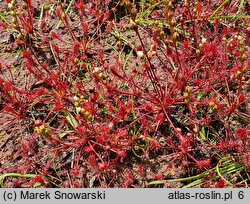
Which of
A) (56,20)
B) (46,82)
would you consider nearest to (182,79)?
(46,82)

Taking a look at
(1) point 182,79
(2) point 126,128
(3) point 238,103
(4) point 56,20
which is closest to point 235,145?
(3) point 238,103

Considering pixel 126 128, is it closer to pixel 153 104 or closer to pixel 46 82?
pixel 153 104

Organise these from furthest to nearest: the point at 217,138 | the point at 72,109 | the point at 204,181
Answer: the point at 72,109 < the point at 217,138 < the point at 204,181

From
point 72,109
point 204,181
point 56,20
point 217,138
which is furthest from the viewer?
point 56,20

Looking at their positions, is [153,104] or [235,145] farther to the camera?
[153,104]

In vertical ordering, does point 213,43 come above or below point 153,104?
above

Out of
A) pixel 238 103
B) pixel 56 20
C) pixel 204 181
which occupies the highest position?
pixel 56 20
